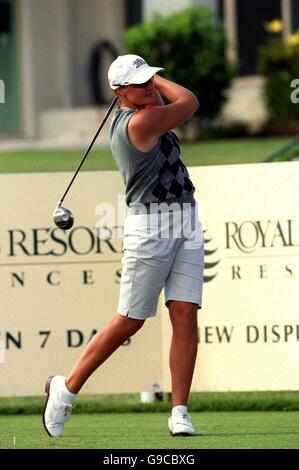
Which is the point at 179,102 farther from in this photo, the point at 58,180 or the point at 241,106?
the point at 241,106

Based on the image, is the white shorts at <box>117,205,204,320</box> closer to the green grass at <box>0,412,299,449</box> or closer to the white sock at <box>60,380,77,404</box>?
the white sock at <box>60,380,77,404</box>

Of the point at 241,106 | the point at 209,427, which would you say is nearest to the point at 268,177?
the point at 209,427

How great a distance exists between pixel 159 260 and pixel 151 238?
101mm

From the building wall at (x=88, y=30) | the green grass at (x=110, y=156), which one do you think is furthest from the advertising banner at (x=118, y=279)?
the building wall at (x=88, y=30)

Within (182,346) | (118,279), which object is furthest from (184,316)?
(118,279)

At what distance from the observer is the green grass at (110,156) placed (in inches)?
556

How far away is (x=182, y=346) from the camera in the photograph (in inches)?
241

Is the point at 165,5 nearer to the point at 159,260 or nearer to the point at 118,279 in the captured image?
the point at 118,279

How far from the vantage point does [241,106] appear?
61.2 feet

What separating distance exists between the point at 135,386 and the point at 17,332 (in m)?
0.69

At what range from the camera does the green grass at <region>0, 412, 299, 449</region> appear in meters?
5.88

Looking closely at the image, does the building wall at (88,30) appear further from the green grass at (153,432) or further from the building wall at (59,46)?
the green grass at (153,432)

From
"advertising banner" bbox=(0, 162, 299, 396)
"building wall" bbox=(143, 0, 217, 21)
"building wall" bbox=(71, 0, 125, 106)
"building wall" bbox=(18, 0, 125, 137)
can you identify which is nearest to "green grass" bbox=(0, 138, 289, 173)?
"building wall" bbox=(143, 0, 217, 21)

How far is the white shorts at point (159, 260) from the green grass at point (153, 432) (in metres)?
0.57
